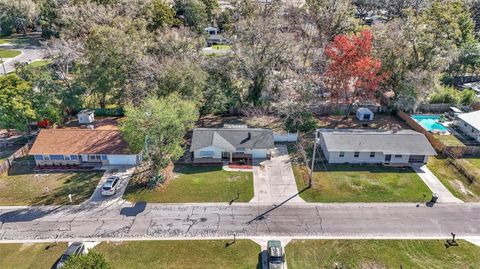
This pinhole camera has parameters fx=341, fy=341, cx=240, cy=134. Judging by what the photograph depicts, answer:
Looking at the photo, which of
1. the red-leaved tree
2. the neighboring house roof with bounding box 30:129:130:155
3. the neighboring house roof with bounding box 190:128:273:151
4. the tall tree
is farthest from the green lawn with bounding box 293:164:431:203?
the neighboring house roof with bounding box 30:129:130:155

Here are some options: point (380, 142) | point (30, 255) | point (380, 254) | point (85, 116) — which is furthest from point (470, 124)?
point (85, 116)

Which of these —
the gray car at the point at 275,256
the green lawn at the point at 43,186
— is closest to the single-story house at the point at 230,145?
the green lawn at the point at 43,186

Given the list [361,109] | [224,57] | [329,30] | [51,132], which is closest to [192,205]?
[51,132]

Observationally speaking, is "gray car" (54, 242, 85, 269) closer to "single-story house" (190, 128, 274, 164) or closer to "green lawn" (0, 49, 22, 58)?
"single-story house" (190, 128, 274, 164)

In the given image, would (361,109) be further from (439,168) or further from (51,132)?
(51,132)

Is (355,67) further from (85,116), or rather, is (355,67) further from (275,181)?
(85,116)

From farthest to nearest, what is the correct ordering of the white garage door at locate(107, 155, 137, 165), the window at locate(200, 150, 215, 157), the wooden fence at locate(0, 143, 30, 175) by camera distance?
the window at locate(200, 150, 215, 157) < the white garage door at locate(107, 155, 137, 165) < the wooden fence at locate(0, 143, 30, 175)

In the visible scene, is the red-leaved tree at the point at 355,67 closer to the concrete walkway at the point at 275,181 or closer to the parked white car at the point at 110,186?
the concrete walkway at the point at 275,181

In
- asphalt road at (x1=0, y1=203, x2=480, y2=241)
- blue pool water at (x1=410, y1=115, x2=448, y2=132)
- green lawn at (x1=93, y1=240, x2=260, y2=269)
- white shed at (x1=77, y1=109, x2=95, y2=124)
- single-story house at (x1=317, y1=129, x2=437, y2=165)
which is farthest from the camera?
white shed at (x1=77, y1=109, x2=95, y2=124)
